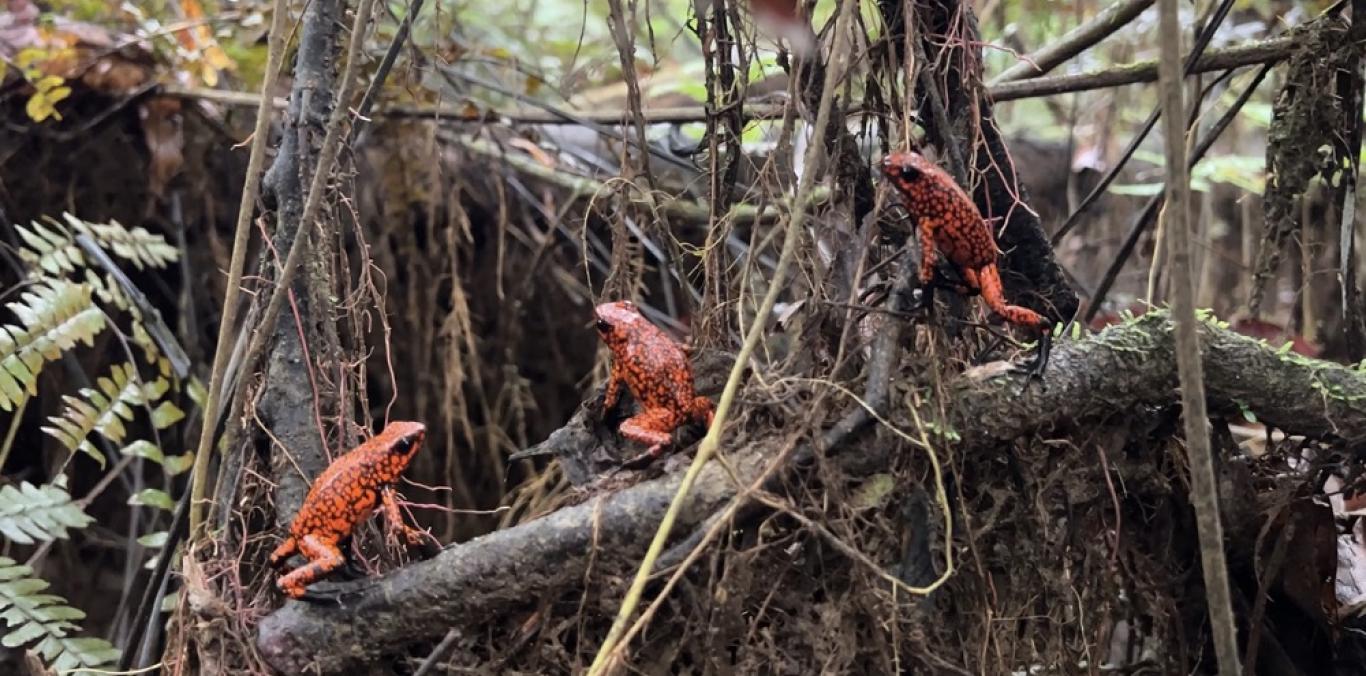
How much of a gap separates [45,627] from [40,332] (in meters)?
0.69

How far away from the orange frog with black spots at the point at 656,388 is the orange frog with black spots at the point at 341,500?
354 mm

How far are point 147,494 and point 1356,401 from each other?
8.56ft

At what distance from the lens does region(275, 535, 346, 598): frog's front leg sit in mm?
1506

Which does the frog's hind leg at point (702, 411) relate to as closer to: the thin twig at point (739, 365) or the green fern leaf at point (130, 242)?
the thin twig at point (739, 365)

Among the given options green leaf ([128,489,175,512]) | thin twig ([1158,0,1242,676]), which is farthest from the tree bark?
thin twig ([1158,0,1242,676])

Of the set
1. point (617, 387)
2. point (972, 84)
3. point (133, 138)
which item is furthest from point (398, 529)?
point (133, 138)

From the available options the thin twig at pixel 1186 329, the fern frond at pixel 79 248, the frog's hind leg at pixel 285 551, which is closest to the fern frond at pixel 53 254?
the fern frond at pixel 79 248

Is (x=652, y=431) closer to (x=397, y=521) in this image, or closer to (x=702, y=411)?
(x=702, y=411)

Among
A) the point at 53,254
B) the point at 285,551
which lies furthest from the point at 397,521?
the point at 53,254

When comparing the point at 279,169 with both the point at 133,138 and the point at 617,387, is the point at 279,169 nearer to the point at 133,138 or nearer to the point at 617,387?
the point at 617,387

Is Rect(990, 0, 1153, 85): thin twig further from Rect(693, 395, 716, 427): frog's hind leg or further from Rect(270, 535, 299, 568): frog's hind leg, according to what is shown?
Rect(270, 535, 299, 568): frog's hind leg

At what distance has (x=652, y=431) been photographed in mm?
1593

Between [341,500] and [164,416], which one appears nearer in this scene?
[341,500]

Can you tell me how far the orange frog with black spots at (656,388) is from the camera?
1.59 m
